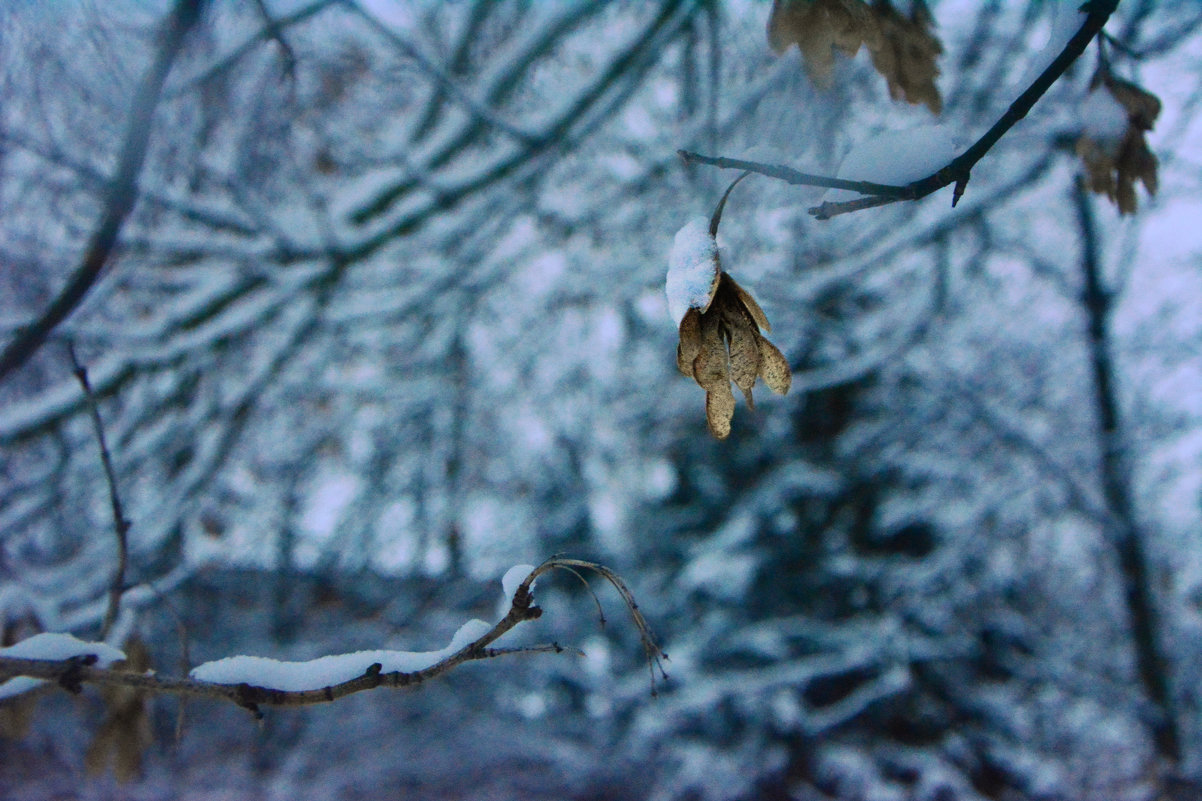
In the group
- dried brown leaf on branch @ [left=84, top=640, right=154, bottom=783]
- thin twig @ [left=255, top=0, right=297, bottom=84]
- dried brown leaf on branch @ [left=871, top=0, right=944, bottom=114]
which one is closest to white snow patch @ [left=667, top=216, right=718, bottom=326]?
dried brown leaf on branch @ [left=871, top=0, right=944, bottom=114]

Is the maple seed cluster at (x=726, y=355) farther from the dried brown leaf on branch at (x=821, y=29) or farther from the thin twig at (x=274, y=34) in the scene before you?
the thin twig at (x=274, y=34)

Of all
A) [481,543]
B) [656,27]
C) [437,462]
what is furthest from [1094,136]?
[481,543]

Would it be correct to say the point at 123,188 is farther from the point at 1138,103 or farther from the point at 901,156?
Result: the point at 1138,103

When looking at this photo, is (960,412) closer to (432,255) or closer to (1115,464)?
(1115,464)

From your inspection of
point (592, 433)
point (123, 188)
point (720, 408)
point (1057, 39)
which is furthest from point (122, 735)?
point (592, 433)

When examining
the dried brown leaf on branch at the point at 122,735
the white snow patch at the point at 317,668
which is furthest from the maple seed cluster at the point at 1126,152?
the dried brown leaf on branch at the point at 122,735

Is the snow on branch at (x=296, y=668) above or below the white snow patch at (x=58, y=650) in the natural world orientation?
below

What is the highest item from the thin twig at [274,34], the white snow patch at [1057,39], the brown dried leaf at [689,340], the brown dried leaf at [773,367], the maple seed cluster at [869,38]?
the thin twig at [274,34]
